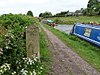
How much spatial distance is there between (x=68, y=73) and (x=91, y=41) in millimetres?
10602

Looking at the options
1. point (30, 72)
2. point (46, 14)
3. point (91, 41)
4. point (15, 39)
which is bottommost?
point (46, 14)

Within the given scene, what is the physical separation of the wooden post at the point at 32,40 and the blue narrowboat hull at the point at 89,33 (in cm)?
983

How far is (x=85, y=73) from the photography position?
970 cm

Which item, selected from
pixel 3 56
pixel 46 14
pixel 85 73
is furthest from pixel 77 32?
pixel 46 14

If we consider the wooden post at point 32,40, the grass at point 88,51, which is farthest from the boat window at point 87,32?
the wooden post at point 32,40

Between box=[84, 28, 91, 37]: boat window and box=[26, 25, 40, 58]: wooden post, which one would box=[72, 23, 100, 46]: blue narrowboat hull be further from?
box=[26, 25, 40, 58]: wooden post

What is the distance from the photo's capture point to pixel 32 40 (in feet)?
28.8

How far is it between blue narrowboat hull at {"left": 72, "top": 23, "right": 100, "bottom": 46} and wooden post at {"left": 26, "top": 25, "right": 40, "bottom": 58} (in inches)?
387

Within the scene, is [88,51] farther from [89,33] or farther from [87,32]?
[87,32]

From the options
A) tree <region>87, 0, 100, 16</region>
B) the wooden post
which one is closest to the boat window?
the wooden post

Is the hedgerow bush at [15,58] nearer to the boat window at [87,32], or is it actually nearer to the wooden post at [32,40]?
the wooden post at [32,40]

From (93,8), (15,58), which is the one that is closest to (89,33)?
(15,58)

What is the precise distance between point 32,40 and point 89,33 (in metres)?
12.1

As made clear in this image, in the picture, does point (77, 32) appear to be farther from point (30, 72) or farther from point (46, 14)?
point (46, 14)
